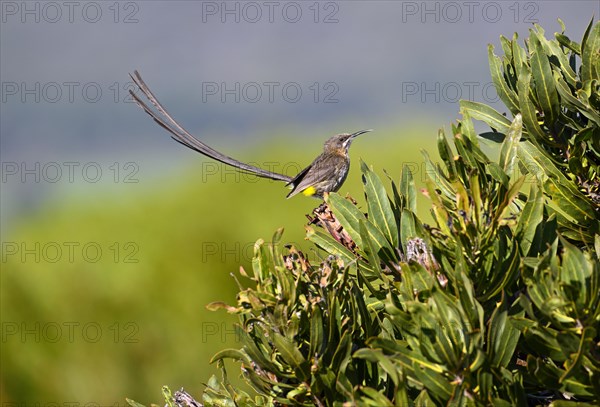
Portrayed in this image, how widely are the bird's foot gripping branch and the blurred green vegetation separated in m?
4.58

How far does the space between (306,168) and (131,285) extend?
2.91 m

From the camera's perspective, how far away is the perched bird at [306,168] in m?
4.34

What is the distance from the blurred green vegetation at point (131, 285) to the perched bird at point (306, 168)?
80cm

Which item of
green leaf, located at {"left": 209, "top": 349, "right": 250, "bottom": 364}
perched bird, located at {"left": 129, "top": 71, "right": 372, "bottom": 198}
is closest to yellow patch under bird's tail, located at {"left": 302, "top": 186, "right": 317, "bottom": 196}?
perched bird, located at {"left": 129, "top": 71, "right": 372, "bottom": 198}

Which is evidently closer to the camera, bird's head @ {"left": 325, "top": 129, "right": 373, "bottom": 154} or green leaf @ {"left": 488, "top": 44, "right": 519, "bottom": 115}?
green leaf @ {"left": 488, "top": 44, "right": 519, "bottom": 115}

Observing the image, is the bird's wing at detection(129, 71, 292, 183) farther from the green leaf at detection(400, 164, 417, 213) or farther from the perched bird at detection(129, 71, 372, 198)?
the green leaf at detection(400, 164, 417, 213)

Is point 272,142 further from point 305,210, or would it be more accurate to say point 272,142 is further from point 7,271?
point 7,271

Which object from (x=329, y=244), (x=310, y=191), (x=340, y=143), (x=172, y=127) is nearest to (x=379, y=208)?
(x=329, y=244)

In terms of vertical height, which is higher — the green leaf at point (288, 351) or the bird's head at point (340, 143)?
the bird's head at point (340, 143)

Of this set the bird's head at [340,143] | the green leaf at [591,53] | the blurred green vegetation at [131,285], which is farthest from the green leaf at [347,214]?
the blurred green vegetation at [131,285]

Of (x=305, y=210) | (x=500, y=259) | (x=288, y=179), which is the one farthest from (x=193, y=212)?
(x=500, y=259)

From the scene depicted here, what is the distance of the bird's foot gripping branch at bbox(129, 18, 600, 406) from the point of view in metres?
2.07

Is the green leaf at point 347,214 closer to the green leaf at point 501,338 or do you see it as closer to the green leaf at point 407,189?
the green leaf at point 407,189

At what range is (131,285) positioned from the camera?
8.70 meters
